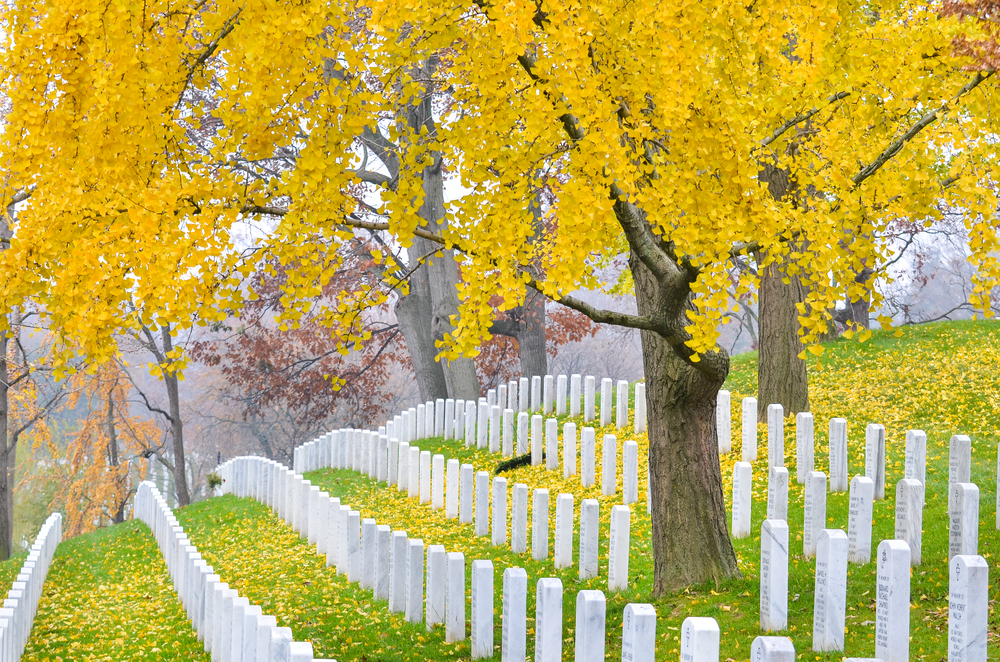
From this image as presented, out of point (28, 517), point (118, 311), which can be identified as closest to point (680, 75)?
point (118, 311)

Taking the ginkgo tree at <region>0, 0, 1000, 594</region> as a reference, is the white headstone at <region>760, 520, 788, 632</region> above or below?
below

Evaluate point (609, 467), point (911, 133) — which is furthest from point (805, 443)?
point (911, 133)

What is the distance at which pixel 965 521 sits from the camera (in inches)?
231

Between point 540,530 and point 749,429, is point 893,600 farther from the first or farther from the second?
point 749,429

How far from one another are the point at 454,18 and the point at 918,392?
943cm

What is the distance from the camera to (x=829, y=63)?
509cm

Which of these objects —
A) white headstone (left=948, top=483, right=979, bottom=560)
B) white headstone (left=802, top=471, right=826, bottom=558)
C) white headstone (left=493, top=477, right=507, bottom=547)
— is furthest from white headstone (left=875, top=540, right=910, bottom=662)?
white headstone (left=493, top=477, right=507, bottom=547)

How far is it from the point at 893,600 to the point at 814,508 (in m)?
2.43

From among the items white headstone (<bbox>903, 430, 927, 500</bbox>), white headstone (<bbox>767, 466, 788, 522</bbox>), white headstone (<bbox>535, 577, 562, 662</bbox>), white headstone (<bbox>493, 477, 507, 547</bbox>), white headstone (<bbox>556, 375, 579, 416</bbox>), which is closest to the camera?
white headstone (<bbox>535, 577, 562, 662</bbox>)

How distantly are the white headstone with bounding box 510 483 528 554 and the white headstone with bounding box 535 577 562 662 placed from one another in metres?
3.83

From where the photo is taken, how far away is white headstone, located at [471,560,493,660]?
17.4 ft

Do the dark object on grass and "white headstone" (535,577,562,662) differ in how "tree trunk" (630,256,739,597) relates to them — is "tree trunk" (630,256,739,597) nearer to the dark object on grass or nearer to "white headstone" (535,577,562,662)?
"white headstone" (535,577,562,662)

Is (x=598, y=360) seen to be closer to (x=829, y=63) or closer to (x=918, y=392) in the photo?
(x=918, y=392)

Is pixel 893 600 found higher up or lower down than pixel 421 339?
lower down
